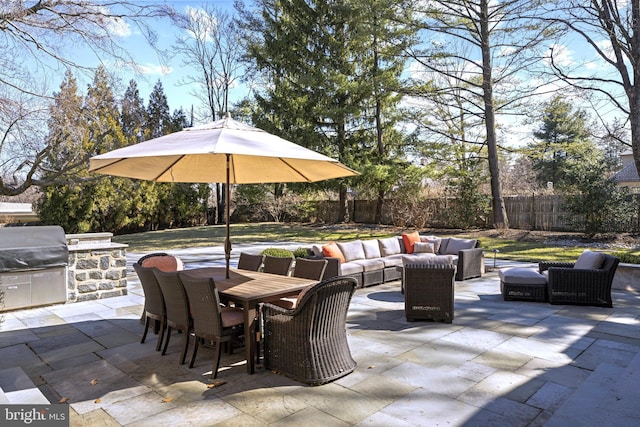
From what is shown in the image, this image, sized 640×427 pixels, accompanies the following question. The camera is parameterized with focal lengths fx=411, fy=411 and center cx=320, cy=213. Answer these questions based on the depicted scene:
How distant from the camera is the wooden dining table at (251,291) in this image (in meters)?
3.52

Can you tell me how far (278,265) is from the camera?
16.5 ft

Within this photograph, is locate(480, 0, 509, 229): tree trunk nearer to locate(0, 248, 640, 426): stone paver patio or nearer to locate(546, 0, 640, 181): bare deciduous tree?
locate(546, 0, 640, 181): bare deciduous tree

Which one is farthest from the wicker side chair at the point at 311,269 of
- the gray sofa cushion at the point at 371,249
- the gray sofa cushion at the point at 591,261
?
the gray sofa cushion at the point at 591,261

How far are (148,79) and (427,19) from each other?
11487 millimetres

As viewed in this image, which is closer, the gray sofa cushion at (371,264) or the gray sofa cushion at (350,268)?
the gray sofa cushion at (350,268)

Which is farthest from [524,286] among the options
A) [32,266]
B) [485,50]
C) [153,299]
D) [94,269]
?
[485,50]

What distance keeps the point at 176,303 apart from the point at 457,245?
6318 millimetres

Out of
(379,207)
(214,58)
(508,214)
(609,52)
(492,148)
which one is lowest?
(508,214)

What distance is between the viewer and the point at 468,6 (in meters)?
14.5

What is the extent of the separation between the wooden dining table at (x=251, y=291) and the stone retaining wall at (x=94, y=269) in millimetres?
2729

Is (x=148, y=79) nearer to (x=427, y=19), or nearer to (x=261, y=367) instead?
(x=261, y=367)

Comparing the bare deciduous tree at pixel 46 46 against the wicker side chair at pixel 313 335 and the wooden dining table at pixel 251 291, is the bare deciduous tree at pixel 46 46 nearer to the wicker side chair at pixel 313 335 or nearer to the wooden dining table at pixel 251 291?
the wooden dining table at pixel 251 291

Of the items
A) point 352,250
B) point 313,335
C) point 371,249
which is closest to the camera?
point 313,335

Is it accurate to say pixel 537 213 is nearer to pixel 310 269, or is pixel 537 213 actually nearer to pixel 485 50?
pixel 485 50
